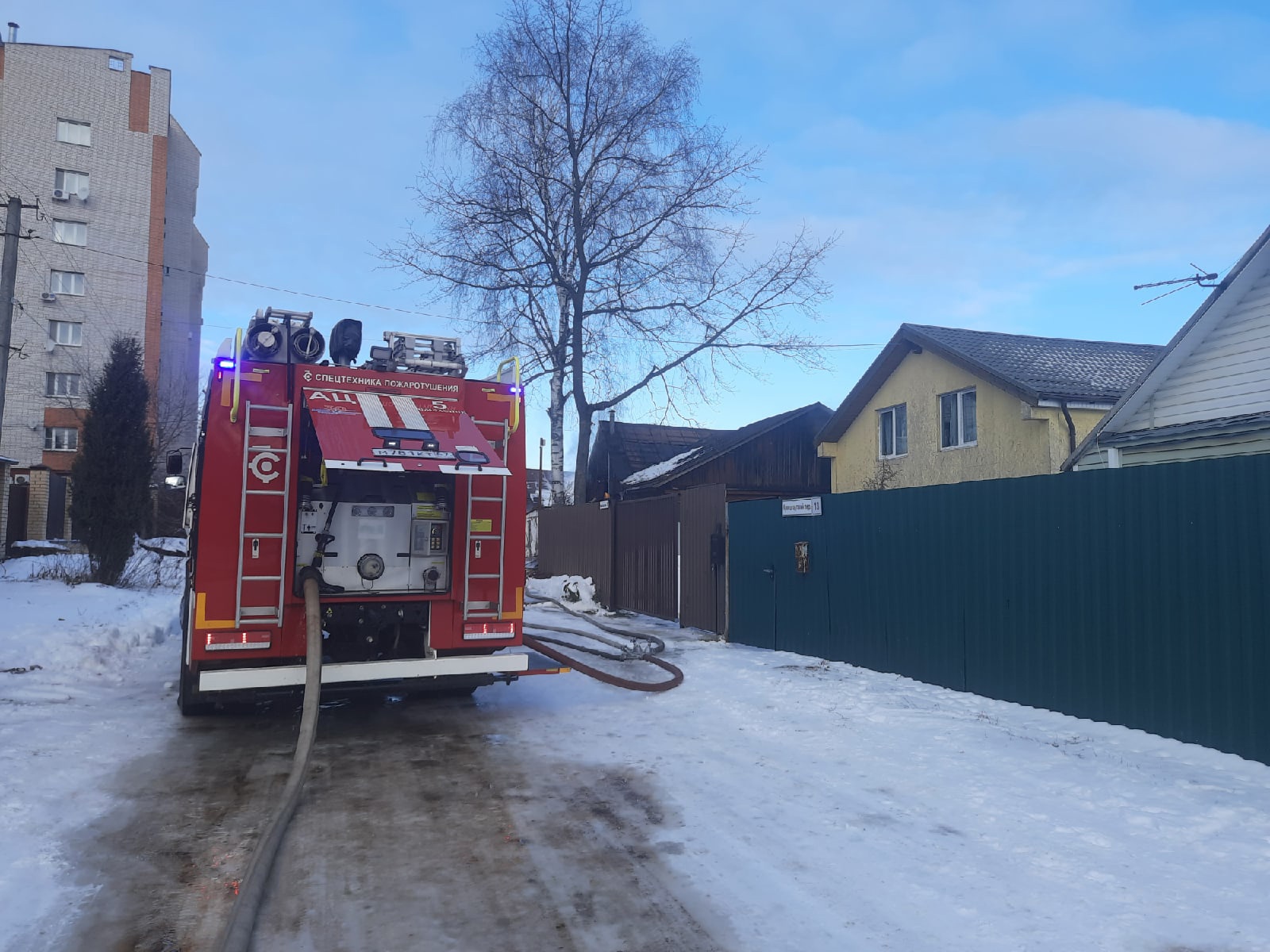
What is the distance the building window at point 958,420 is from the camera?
19.7 m

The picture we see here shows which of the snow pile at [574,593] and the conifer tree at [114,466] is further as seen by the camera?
the conifer tree at [114,466]

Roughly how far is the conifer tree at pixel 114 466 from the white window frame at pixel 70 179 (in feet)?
111

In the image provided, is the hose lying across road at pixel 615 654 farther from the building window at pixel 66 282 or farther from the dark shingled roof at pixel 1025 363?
the building window at pixel 66 282

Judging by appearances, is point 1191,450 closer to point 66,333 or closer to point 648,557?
point 648,557

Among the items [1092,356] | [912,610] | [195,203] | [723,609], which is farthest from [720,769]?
[195,203]

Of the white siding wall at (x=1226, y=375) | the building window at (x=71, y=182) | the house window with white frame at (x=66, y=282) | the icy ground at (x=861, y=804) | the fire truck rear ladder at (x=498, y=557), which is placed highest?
the building window at (x=71, y=182)

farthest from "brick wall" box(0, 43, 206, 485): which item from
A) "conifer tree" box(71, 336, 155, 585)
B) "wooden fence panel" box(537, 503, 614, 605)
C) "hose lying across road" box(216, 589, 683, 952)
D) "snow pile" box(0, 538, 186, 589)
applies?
"hose lying across road" box(216, 589, 683, 952)

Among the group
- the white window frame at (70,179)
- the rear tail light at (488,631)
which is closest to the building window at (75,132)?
the white window frame at (70,179)

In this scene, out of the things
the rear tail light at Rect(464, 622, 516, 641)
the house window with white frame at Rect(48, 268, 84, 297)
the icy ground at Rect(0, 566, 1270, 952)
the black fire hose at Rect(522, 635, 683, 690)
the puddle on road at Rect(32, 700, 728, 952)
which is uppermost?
the house window with white frame at Rect(48, 268, 84, 297)

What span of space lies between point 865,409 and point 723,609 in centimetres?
1204

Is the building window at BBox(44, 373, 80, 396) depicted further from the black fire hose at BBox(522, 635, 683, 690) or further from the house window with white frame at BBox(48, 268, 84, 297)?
the black fire hose at BBox(522, 635, 683, 690)

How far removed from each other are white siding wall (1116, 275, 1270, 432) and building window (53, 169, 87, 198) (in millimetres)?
51142

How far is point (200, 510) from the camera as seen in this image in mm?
6996

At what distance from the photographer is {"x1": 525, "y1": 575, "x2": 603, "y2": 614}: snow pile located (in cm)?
1812
